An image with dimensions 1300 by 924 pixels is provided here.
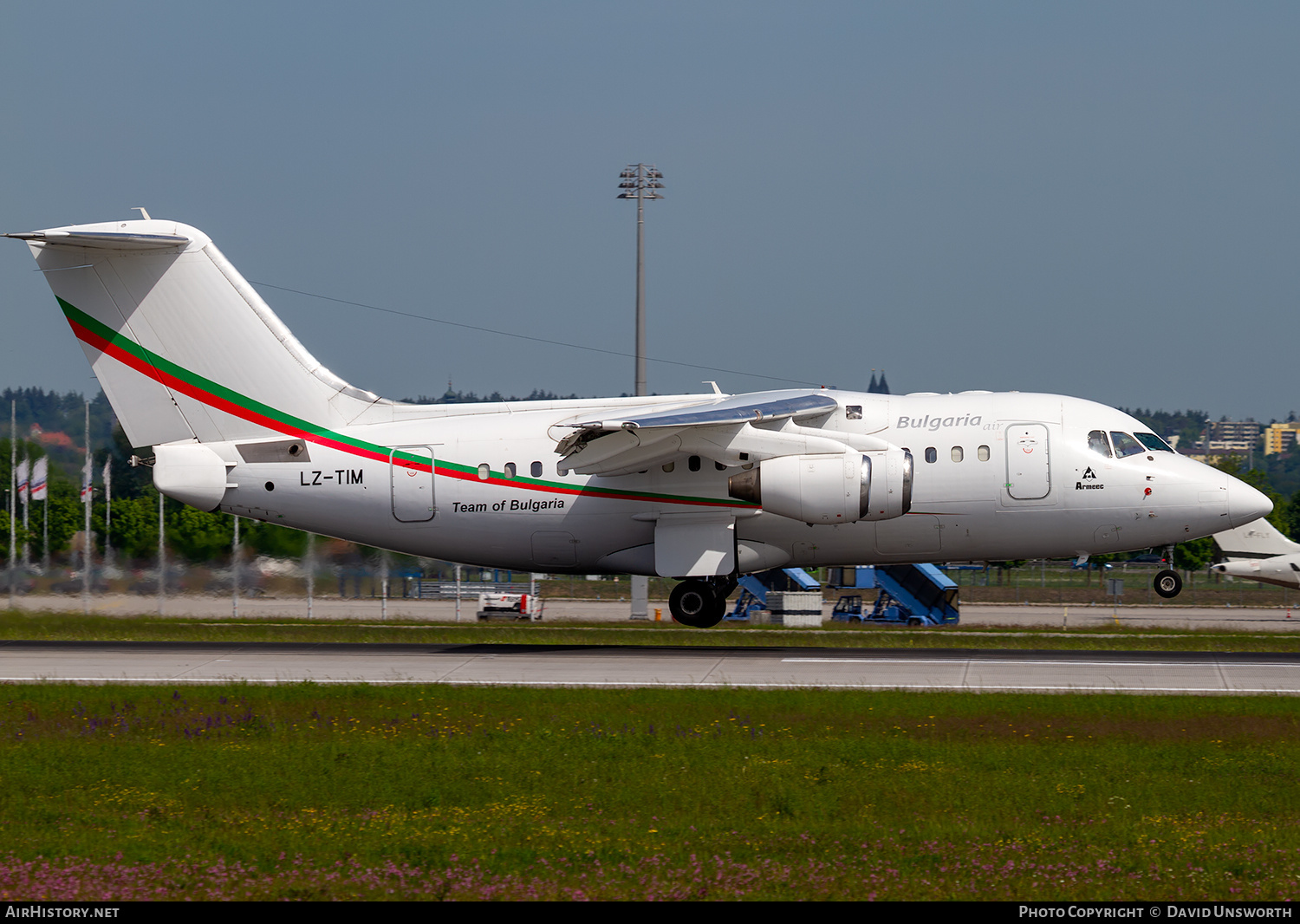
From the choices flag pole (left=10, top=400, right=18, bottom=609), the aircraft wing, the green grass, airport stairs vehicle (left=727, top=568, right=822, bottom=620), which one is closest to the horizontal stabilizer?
the aircraft wing

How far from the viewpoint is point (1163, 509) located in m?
23.9

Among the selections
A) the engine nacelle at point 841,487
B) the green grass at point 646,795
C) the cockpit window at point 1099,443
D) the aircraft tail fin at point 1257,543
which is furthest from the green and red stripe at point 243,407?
the aircraft tail fin at point 1257,543

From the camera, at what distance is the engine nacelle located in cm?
2269

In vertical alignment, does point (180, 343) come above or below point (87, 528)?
above

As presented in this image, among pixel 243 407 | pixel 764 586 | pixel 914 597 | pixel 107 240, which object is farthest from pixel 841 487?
pixel 764 586

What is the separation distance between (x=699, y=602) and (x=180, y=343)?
11144 mm

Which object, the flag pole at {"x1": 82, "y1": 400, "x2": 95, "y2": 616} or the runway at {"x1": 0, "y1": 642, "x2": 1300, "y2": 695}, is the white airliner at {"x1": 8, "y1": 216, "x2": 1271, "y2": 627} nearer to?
the runway at {"x1": 0, "y1": 642, "x2": 1300, "y2": 695}

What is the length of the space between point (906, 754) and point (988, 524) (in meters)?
11.7

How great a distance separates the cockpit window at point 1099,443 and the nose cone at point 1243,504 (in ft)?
7.52

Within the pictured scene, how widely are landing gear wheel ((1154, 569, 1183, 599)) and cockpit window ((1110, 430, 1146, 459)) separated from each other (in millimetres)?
2297

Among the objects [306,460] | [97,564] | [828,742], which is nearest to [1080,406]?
[828,742]

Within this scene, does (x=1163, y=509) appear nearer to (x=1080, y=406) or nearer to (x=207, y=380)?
(x=1080, y=406)

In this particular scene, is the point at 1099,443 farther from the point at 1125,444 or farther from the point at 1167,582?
the point at 1167,582

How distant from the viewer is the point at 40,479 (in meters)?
41.5
